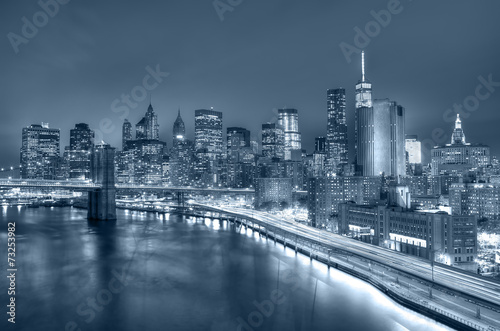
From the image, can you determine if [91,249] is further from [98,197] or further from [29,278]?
[98,197]

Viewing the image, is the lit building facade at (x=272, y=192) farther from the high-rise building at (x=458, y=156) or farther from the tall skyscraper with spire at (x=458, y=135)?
the tall skyscraper with spire at (x=458, y=135)

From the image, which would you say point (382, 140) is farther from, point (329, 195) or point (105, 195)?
point (105, 195)

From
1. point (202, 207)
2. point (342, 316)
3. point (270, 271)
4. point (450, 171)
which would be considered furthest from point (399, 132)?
point (342, 316)

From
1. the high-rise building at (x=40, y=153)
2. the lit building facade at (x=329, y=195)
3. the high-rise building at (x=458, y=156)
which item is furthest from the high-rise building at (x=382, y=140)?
the high-rise building at (x=40, y=153)

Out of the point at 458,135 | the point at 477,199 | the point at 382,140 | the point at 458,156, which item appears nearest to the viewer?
the point at 477,199

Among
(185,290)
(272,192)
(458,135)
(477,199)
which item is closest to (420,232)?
(185,290)
